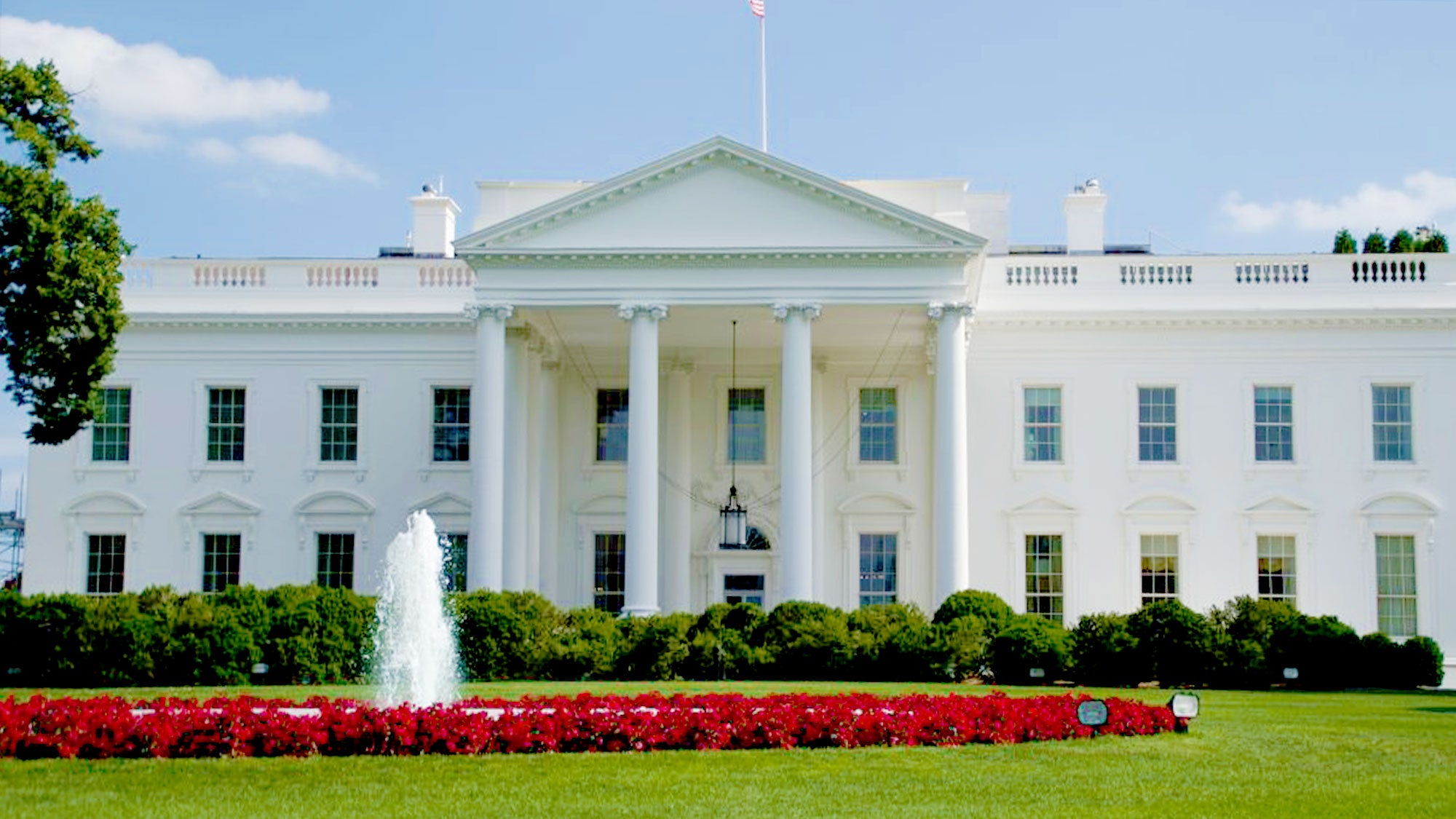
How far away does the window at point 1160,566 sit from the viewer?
123 feet

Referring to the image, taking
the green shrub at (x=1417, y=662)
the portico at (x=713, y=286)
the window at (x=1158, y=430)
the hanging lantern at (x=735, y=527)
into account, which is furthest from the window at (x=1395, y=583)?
the hanging lantern at (x=735, y=527)

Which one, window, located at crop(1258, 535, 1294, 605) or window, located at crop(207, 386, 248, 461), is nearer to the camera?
window, located at crop(1258, 535, 1294, 605)

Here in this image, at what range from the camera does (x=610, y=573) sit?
38906mm

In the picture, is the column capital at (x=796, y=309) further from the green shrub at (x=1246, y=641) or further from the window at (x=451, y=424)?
the green shrub at (x=1246, y=641)

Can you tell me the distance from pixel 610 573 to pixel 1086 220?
49.4 ft

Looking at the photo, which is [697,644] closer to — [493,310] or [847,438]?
[493,310]

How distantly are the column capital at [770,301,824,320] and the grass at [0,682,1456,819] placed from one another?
16.7 metres

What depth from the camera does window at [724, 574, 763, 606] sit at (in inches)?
1538

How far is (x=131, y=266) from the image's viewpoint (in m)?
39.5

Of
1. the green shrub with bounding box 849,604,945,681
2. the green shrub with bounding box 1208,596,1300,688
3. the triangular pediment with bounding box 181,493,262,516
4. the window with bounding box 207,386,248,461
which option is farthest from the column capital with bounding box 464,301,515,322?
the green shrub with bounding box 1208,596,1300,688

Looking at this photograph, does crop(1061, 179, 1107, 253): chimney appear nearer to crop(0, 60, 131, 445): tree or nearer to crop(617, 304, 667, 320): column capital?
crop(617, 304, 667, 320): column capital

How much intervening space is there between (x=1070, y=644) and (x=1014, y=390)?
1031cm

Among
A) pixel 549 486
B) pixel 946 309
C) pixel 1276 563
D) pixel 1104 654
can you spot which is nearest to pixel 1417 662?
pixel 1104 654

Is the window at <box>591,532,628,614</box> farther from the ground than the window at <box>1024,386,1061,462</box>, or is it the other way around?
the window at <box>1024,386,1061,462</box>
